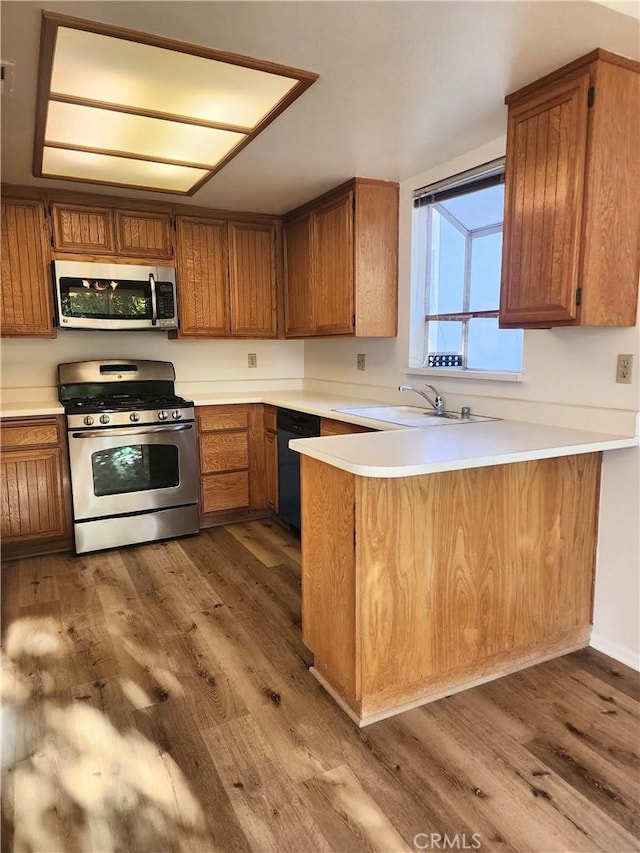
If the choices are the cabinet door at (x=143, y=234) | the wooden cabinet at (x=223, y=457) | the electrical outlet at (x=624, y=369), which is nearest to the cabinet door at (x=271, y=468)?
the wooden cabinet at (x=223, y=457)

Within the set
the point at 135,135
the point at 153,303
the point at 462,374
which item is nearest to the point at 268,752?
the point at 462,374

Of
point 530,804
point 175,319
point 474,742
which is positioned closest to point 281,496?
point 175,319

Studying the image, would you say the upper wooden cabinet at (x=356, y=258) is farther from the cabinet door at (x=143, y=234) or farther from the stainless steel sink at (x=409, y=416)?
the cabinet door at (x=143, y=234)

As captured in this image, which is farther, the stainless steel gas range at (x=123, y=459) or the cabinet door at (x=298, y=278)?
the cabinet door at (x=298, y=278)

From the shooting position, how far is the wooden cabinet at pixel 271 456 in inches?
151

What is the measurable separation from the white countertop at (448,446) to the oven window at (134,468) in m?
1.56

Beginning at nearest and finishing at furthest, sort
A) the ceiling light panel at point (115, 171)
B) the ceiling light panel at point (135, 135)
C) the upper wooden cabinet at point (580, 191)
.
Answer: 1. the upper wooden cabinet at point (580, 191)
2. the ceiling light panel at point (135, 135)
3. the ceiling light panel at point (115, 171)

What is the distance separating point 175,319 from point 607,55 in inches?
111

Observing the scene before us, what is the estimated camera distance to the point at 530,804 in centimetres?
155

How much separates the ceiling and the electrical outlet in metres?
1.02

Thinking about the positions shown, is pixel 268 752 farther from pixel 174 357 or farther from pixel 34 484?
pixel 174 357

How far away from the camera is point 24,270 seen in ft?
11.1

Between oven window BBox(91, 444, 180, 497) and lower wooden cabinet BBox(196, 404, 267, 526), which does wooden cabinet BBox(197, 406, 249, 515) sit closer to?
lower wooden cabinet BBox(196, 404, 267, 526)

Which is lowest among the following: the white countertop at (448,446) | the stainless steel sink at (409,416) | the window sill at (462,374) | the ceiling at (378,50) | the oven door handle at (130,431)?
the oven door handle at (130,431)
